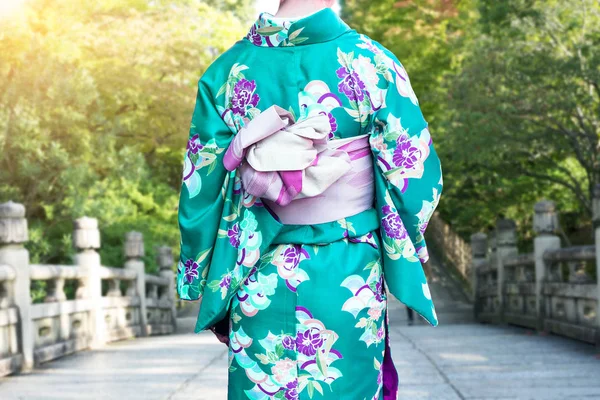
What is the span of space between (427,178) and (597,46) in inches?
501

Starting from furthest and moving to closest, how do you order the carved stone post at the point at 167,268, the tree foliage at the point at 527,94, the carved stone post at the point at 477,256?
the carved stone post at the point at 167,268 < the tree foliage at the point at 527,94 < the carved stone post at the point at 477,256

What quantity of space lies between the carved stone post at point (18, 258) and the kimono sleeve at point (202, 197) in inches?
211

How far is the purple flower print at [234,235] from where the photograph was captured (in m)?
2.93

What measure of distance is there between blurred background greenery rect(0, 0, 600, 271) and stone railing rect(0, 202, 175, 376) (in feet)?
8.00

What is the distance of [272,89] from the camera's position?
288cm

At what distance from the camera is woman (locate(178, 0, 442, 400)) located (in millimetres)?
2777

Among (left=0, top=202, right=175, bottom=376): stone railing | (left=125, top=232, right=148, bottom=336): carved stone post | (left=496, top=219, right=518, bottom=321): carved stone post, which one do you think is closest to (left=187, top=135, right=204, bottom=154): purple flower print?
(left=0, top=202, right=175, bottom=376): stone railing

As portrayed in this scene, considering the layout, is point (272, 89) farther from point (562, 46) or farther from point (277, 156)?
point (562, 46)

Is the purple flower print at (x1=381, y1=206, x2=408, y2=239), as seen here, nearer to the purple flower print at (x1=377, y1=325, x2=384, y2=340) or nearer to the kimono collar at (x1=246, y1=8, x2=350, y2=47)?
the purple flower print at (x1=377, y1=325, x2=384, y2=340)

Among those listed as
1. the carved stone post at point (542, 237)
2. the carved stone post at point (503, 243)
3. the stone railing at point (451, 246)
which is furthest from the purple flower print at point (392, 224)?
the stone railing at point (451, 246)

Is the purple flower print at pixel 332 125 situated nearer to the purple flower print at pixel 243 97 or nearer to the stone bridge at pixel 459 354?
the purple flower print at pixel 243 97

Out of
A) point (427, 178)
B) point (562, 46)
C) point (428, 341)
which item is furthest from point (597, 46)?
point (427, 178)

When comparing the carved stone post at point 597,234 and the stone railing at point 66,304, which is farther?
the carved stone post at point 597,234

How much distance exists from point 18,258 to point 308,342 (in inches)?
230
